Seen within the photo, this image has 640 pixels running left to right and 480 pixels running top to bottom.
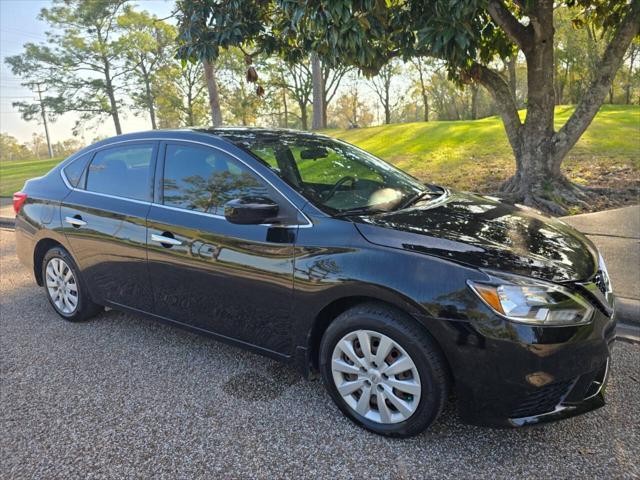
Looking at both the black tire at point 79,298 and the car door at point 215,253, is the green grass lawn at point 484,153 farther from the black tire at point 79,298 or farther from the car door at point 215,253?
the black tire at point 79,298

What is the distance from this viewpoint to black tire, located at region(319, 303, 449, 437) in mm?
2301

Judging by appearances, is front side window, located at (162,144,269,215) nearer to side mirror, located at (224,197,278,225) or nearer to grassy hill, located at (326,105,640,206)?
side mirror, located at (224,197,278,225)

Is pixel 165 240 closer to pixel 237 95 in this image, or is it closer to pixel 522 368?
pixel 522 368

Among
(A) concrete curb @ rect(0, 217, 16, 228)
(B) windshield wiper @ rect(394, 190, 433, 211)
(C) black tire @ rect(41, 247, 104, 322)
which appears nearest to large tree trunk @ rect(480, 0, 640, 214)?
(B) windshield wiper @ rect(394, 190, 433, 211)

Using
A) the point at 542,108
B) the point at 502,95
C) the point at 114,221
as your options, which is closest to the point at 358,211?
the point at 114,221

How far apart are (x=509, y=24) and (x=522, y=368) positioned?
627 centimetres

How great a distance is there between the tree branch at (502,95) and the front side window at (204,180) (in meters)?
5.91

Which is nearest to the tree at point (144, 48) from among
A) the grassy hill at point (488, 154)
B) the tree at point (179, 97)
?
the tree at point (179, 97)

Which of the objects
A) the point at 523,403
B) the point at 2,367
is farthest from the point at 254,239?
the point at 2,367

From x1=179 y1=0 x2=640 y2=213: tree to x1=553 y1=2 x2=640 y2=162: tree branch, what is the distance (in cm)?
1

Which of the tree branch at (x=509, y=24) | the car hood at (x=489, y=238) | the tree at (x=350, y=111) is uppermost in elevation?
the tree at (x=350, y=111)

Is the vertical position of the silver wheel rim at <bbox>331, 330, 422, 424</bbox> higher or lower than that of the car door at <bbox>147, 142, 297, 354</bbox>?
lower

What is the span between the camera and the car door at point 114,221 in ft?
11.3

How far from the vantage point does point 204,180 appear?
126 inches
